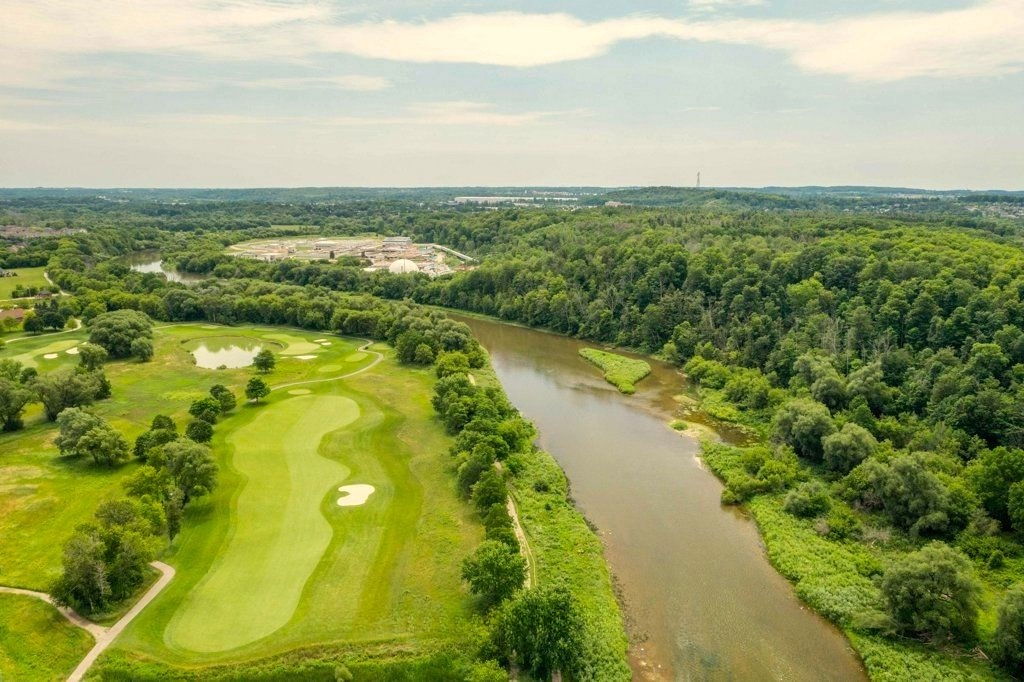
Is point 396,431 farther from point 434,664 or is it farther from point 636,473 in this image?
point 434,664

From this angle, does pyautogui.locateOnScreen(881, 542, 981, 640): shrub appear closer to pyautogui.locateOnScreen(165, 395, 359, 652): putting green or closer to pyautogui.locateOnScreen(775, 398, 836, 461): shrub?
pyautogui.locateOnScreen(775, 398, 836, 461): shrub

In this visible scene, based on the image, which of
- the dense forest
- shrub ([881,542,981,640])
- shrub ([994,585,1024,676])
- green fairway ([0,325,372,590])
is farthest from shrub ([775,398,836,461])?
A: green fairway ([0,325,372,590])

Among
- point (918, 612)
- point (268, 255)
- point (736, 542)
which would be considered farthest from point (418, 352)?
point (268, 255)

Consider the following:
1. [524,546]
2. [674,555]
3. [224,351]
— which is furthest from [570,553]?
[224,351]

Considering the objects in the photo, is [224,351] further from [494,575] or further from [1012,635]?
[1012,635]

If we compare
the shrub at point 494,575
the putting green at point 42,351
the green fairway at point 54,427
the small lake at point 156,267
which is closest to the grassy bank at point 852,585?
the shrub at point 494,575

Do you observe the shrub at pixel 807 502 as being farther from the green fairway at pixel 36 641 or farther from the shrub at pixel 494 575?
the green fairway at pixel 36 641
